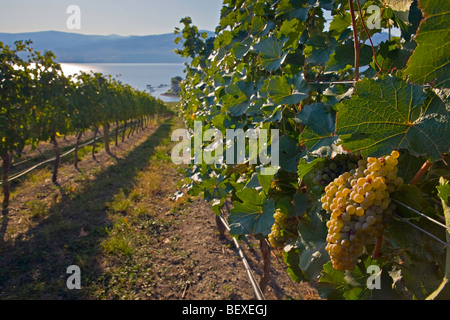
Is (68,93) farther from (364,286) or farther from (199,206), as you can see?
(364,286)

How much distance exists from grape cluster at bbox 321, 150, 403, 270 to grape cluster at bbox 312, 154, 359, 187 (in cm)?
20

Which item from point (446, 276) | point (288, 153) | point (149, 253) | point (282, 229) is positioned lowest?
point (149, 253)

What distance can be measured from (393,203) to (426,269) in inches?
9.9

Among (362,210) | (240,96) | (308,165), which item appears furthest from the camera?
(240,96)

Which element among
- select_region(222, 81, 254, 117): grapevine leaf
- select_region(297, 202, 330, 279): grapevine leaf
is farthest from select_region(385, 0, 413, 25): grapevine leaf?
select_region(222, 81, 254, 117): grapevine leaf

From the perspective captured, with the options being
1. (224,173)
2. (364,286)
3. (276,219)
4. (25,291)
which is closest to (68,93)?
(25,291)

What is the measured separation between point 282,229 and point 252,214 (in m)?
0.19

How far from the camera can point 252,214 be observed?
5.38 ft

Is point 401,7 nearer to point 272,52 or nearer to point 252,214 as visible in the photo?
point 272,52

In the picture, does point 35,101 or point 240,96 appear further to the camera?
point 35,101

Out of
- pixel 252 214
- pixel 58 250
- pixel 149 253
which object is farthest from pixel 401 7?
pixel 58 250

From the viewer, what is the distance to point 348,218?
84cm

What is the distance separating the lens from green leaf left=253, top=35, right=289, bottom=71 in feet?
5.47
